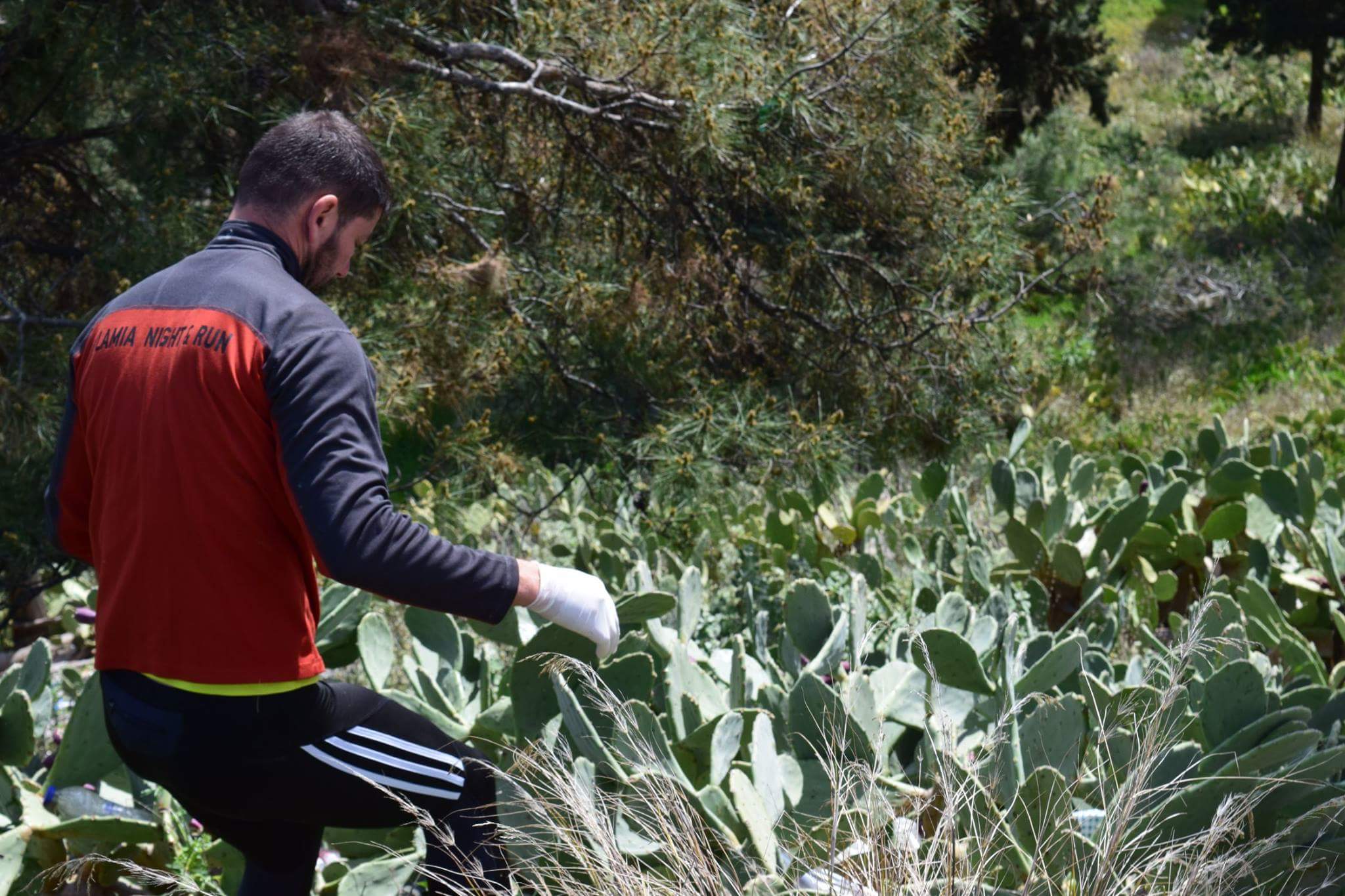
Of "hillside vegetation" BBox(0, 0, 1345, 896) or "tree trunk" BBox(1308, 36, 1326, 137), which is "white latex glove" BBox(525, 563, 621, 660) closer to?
"hillside vegetation" BBox(0, 0, 1345, 896)

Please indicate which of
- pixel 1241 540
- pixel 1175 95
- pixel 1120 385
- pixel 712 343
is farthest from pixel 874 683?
pixel 1175 95

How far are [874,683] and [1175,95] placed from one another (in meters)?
17.9

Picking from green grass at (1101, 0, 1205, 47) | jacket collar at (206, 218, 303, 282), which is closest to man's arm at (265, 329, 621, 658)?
jacket collar at (206, 218, 303, 282)

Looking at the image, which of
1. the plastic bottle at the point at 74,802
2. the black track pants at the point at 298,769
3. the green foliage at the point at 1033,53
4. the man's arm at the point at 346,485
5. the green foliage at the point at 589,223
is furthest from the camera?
the green foliage at the point at 1033,53

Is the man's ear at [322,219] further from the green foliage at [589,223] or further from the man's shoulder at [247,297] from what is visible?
the green foliage at [589,223]

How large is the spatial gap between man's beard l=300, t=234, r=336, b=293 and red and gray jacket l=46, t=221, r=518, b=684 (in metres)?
0.07

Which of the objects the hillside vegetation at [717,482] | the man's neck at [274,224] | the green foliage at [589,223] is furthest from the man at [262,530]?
the green foliage at [589,223]

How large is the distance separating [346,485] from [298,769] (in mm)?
484

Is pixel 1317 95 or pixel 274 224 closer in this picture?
pixel 274 224

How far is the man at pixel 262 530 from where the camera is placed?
1.71 meters

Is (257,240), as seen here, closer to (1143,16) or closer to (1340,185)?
(1340,185)

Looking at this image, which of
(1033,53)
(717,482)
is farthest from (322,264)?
(1033,53)

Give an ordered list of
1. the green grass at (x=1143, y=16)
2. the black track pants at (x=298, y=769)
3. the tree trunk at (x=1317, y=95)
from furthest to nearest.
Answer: the green grass at (x=1143, y=16) → the tree trunk at (x=1317, y=95) → the black track pants at (x=298, y=769)

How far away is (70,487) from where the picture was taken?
204 cm
